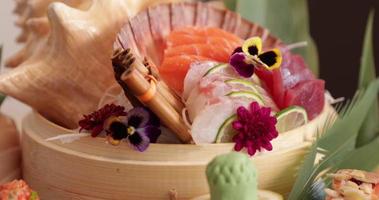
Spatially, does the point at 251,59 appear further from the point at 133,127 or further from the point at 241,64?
the point at 133,127

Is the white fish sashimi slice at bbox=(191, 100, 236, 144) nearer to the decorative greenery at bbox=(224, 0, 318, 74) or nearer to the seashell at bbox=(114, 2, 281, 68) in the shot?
the seashell at bbox=(114, 2, 281, 68)

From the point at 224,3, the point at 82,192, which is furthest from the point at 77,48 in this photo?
the point at 224,3

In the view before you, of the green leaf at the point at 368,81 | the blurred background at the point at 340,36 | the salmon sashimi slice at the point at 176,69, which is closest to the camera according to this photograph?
the salmon sashimi slice at the point at 176,69

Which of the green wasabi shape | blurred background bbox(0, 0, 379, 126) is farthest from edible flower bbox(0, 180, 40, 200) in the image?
blurred background bbox(0, 0, 379, 126)

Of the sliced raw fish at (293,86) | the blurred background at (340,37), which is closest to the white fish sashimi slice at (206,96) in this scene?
the sliced raw fish at (293,86)

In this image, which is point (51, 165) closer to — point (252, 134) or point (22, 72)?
point (22, 72)

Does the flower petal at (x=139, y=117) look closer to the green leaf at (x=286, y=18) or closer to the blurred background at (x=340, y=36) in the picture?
the green leaf at (x=286, y=18)

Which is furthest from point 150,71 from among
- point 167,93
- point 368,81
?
point 368,81
